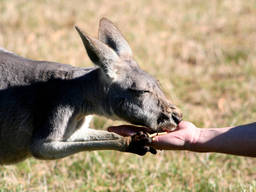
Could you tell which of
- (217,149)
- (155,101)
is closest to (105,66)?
(155,101)

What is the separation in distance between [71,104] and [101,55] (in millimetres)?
440

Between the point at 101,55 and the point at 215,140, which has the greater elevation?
the point at 101,55

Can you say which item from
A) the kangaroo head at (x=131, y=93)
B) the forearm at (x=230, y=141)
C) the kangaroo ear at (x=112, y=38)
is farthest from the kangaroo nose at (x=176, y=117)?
the kangaroo ear at (x=112, y=38)

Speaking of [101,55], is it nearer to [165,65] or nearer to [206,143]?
[206,143]

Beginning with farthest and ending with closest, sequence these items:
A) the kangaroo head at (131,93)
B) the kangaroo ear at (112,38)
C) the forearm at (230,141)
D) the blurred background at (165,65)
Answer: the blurred background at (165,65) → the kangaroo ear at (112,38) → the kangaroo head at (131,93) → the forearm at (230,141)

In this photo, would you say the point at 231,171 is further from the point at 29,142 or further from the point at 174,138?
the point at 29,142

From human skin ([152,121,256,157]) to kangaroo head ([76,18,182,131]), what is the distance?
0.38ft

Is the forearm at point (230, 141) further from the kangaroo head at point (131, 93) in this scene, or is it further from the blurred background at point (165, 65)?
the blurred background at point (165, 65)

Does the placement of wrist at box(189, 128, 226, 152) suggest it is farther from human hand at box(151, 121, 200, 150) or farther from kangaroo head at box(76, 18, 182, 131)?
kangaroo head at box(76, 18, 182, 131)

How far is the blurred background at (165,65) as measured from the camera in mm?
4551

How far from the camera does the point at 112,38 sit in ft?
14.1

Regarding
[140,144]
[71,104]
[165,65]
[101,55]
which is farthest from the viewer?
[165,65]

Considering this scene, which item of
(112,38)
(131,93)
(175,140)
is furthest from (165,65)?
(175,140)

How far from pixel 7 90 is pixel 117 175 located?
1.23 m
